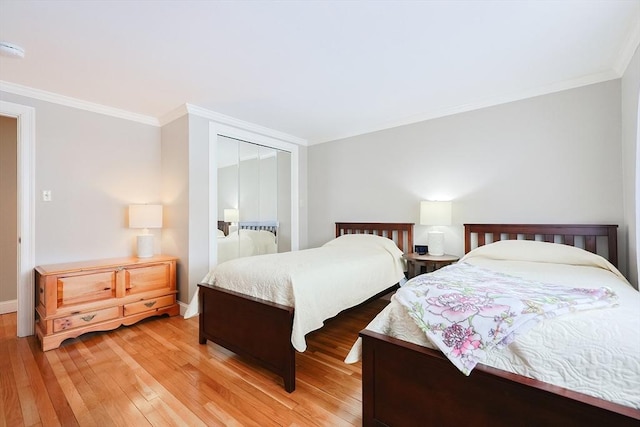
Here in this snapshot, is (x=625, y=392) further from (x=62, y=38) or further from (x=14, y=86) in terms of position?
(x=14, y=86)

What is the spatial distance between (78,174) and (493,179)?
4.37 meters

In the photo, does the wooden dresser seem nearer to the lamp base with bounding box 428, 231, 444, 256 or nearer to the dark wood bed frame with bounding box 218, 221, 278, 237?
the dark wood bed frame with bounding box 218, 221, 278, 237

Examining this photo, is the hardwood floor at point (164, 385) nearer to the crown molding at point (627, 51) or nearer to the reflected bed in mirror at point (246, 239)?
the reflected bed in mirror at point (246, 239)

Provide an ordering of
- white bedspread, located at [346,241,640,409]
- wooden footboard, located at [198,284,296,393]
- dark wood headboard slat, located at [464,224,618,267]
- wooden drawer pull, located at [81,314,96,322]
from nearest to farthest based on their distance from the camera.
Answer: white bedspread, located at [346,241,640,409]
wooden footboard, located at [198,284,296,393]
dark wood headboard slat, located at [464,224,618,267]
wooden drawer pull, located at [81,314,96,322]

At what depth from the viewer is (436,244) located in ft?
10.3

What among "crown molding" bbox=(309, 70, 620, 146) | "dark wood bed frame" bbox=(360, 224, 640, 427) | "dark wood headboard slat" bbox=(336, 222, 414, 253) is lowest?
"dark wood bed frame" bbox=(360, 224, 640, 427)

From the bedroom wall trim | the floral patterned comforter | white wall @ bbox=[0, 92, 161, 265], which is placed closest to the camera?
the floral patterned comforter

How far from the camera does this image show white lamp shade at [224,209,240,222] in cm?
359

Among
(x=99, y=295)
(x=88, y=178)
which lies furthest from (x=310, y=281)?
(x=88, y=178)

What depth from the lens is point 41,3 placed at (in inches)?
65.1

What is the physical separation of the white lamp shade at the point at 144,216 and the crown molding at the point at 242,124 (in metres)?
1.18

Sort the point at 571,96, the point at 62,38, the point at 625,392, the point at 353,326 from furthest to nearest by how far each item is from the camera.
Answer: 1. the point at 353,326
2. the point at 571,96
3. the point at 62,38
4. the point at 625,392

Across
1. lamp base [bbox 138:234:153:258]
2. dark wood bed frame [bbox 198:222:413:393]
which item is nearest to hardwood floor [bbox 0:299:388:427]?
dark wood bed frame [bbox 198:222:413:393]

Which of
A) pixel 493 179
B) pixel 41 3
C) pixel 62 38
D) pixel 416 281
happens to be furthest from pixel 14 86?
pixel 493 179
